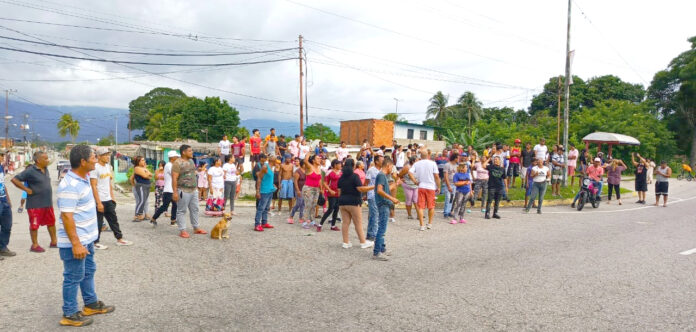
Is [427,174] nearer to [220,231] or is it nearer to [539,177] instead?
[539,177]

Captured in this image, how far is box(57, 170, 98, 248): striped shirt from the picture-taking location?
4.17 metres

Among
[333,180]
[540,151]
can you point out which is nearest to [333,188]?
[333,180]

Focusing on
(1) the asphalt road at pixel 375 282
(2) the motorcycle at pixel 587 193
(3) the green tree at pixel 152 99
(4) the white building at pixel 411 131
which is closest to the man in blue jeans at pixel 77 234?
(1) the asphalt road at pixel 375 282

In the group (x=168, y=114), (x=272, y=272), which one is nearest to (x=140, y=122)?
(x=168, y=114)

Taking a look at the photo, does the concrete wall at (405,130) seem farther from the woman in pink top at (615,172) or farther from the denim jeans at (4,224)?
the denim jeans at (4,224)

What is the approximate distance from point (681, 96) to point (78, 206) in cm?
5569

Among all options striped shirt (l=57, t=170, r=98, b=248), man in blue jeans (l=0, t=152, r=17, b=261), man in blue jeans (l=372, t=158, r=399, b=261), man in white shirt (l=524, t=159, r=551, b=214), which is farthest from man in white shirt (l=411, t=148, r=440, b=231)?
man in blue jeans (l=0, t=152, r=17, b=261)

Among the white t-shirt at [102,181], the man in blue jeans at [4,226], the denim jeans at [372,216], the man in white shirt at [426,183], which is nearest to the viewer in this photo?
the man in blue jeans at [4,226]

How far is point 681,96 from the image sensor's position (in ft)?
144

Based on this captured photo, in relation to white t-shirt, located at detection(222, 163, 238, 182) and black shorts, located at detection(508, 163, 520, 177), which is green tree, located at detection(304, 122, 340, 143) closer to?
black shorts, located at detection(508, 163, 520, 177)

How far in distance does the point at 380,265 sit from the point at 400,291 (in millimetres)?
1327

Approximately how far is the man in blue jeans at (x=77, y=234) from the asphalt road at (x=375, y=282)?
24cm

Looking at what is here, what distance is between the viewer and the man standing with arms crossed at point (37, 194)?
23.0ft

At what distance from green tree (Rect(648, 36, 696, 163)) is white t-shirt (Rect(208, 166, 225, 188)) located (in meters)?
48.6
